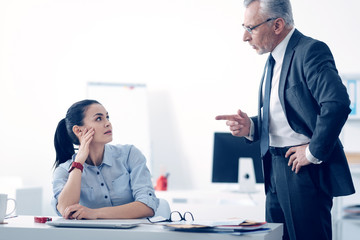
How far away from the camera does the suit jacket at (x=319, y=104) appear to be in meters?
1.72

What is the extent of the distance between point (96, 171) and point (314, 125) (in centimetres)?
105

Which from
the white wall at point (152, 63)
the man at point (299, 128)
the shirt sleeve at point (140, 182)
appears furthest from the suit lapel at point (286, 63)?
the white wall at point (152, 63)

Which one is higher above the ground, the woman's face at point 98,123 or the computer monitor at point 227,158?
the woman's face at point 98,123

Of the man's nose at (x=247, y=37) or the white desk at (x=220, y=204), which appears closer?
the man's nose at (x=247, y=37)

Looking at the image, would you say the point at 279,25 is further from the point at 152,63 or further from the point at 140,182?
the point at 152,63

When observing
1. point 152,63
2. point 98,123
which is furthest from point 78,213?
point 152,63

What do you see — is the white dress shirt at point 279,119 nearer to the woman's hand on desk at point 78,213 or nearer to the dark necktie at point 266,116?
the dark necktie at point 266,116

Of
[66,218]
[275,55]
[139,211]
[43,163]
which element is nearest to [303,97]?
[275,55]

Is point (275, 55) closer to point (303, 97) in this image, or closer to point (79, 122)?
point (303, 97)

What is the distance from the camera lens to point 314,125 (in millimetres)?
1801

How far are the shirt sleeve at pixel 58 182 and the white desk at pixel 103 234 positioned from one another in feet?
1.55

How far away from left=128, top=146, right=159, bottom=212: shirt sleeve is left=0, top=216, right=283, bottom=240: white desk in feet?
1.75

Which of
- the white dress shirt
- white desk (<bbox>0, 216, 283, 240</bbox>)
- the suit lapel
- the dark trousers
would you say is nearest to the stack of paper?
white desk (<bbox>0, 216, 283, 240</bbox>)

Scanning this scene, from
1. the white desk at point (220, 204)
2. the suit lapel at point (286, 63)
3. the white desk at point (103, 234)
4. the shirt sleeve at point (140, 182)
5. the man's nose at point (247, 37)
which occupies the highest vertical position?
the man's nose at point (247, 37)
